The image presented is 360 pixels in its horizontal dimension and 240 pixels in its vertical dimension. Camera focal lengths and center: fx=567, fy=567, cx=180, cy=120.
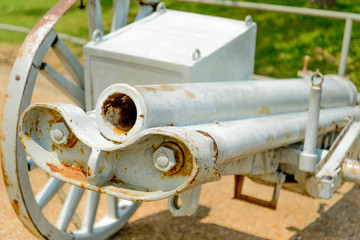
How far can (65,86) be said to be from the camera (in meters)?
3.02

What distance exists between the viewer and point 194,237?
3.88 m

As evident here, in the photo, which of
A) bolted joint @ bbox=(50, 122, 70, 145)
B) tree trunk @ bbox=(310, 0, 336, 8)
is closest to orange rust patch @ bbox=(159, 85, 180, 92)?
bolted joint @ bbox=(50, 122, 70, 145)

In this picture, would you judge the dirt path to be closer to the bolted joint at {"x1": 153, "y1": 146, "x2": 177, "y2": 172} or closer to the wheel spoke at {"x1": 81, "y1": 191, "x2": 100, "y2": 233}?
the wheel spoke at {"x1": 81, "y1": 191, "x2": 100, "y2": 233}

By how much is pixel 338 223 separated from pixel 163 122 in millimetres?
2544

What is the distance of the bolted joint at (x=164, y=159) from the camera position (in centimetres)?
175

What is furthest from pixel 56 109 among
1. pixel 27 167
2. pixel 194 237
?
pixel 194 237

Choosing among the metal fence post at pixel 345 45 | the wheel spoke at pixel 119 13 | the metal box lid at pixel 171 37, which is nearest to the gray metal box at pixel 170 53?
the metal box lid at pixel 171 37

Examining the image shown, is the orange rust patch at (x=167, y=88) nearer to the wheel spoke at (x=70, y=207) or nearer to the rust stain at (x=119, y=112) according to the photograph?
the rust stain at (x=119, y=112)

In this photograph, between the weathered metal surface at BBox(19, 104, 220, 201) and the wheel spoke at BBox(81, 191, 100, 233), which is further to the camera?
the wheel spoke at BBox(81, 191, 100, 233)

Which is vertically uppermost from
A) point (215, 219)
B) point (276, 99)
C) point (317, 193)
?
point (276, 99)

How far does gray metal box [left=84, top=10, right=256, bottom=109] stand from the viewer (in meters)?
2.77

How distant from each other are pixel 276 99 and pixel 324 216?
75.3 inches

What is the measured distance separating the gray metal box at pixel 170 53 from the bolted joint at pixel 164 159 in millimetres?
970

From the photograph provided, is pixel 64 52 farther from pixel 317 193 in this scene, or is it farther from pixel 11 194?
pixel 317 193
